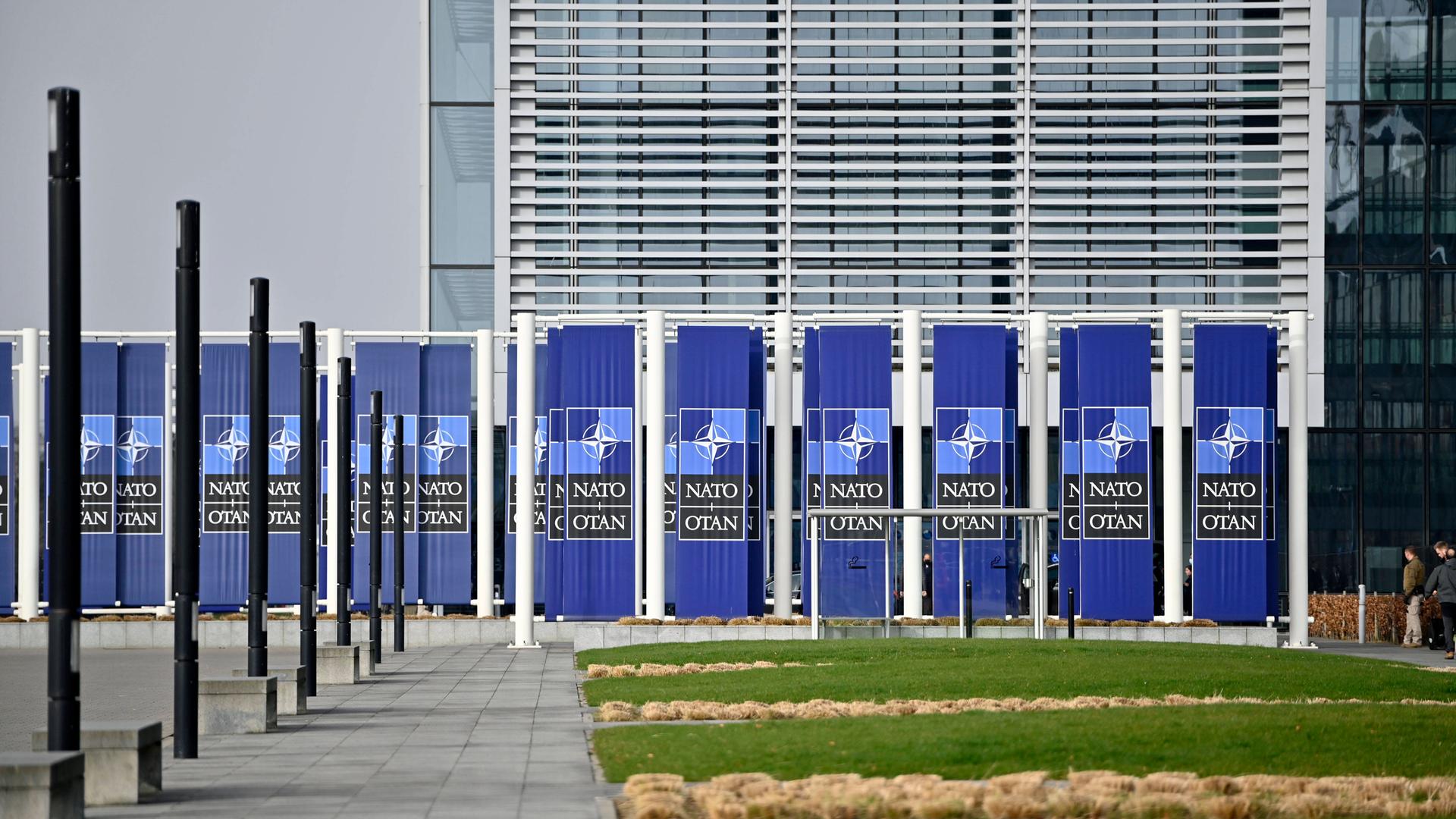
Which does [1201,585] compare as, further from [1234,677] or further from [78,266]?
[78,266]

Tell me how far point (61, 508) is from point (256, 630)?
7.01m

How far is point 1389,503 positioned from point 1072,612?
19367 mm

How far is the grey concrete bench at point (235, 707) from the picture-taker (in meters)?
18.0

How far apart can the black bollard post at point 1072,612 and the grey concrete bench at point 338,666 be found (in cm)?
1157

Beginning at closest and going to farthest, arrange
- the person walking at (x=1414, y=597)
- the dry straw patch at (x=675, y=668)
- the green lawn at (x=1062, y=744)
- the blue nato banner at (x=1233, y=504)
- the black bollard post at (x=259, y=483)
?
1. the green lawn at (x=1062, y=744)
2. the black bollard post at (x=259, y=483)
3. the dry straw patch at (x=675, y=668)
4. the person walking at (x=1414, y=597)
5. the blue nato banner at (x=1233, y=504)

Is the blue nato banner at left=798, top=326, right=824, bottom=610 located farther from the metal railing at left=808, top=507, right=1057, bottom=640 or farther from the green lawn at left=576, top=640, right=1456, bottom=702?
the green lawn at left=576, top=640, right=1456, bottom=702

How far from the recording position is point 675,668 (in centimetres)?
2538

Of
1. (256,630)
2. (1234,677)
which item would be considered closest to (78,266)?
(256,630)

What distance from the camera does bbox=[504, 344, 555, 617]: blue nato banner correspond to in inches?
1442

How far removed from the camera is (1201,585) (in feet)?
116

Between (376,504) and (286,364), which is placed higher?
(286,364)

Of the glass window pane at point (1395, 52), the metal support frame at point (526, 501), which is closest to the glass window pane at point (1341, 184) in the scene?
the glass window pane at point (1395, 52)

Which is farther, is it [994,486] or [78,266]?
[994,486]

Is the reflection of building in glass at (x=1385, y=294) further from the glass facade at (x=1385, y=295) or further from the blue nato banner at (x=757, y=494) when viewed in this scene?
the blue nato banner at (x=757, y=494)
